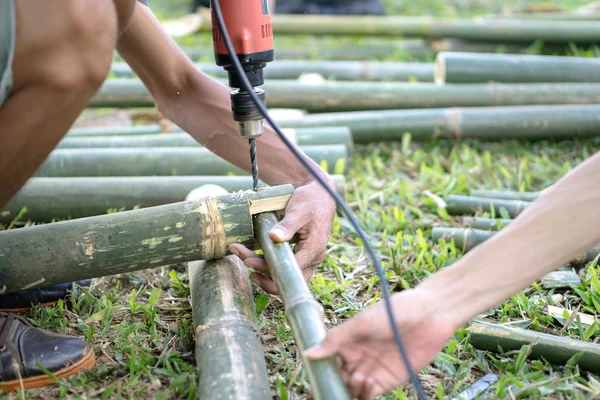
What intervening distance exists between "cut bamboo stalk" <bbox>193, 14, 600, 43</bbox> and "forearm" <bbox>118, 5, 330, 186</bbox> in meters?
3.16

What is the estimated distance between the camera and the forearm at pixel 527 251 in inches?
61.8

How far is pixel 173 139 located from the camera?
11.6 feet

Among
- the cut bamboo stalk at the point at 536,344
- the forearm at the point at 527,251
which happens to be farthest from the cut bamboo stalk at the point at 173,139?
the forearm at the point at 527,251

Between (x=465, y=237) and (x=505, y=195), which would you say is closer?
(x=465, y=237)

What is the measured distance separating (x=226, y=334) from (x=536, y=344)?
37.1 inches

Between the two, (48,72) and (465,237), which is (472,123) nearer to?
(465,237)

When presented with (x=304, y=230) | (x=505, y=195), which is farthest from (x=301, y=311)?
(x=505, y=195)

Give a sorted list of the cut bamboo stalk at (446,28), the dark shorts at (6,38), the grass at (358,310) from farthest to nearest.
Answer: the cut bamboo stalk at (446,28) < the grass at (358,310) < the dark shorts at (6,38)

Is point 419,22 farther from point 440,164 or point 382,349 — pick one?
point 382,349

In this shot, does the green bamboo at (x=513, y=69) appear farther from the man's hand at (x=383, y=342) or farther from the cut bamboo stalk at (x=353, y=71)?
the man's hand at (x=383, y=342)

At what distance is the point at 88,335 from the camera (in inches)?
84.1

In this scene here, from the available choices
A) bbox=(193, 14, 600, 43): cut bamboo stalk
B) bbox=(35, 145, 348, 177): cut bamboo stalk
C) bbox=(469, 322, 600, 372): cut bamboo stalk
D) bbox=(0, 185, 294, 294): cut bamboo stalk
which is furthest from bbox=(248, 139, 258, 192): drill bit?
bbox=(193, 14, 600, 43): cut bamboo stalk

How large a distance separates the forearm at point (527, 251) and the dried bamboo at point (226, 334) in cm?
51

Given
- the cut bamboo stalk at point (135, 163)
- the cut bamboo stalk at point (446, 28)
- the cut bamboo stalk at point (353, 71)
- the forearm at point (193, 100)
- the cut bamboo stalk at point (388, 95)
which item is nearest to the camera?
the forearm at point (193, 100)
